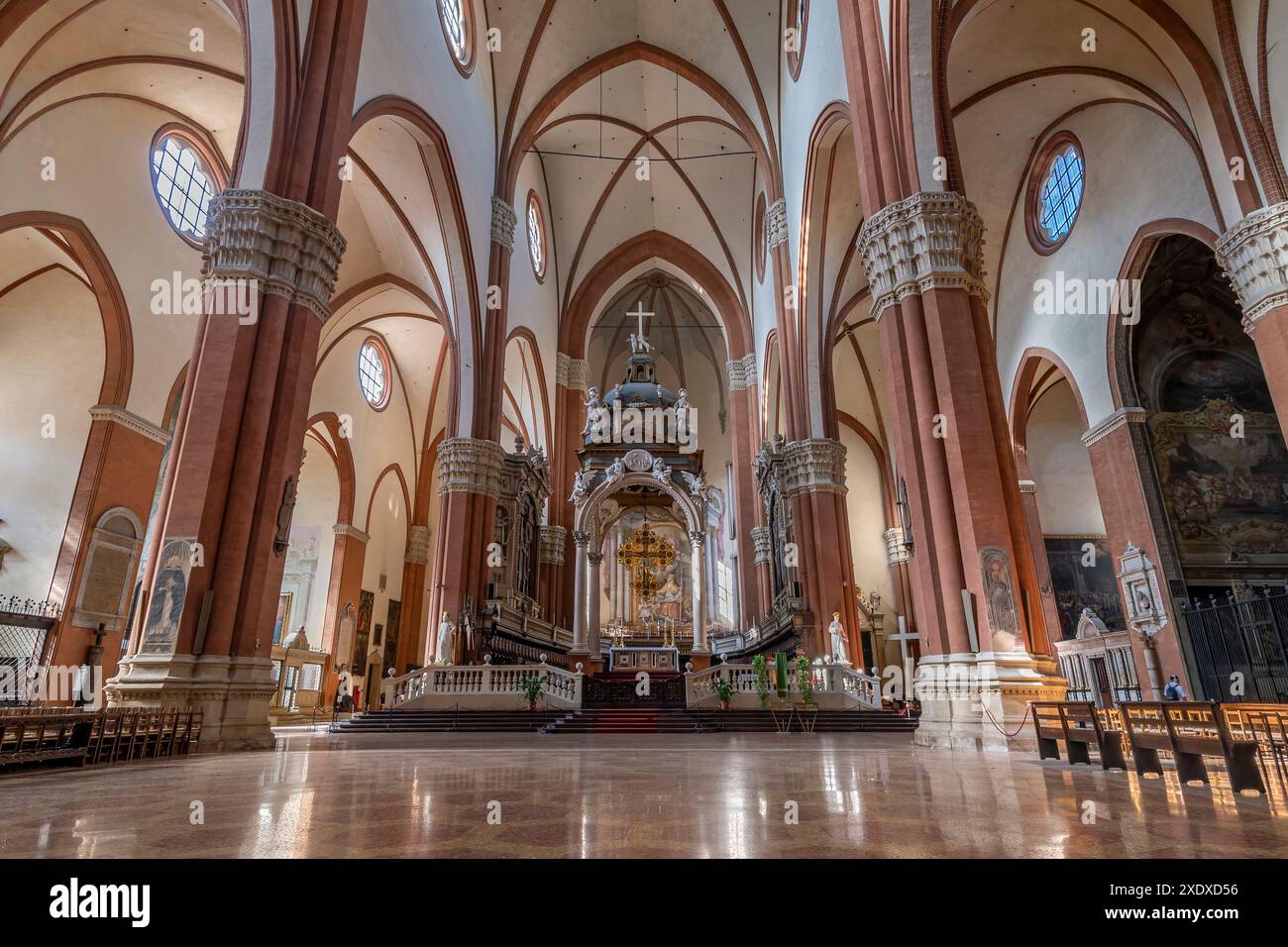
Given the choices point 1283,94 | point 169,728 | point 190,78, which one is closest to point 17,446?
point 190,78

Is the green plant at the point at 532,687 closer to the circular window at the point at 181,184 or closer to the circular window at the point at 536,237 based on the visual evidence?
the circular window at the point at 181,184

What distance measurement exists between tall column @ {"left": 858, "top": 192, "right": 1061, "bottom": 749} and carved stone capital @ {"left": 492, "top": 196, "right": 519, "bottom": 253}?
1213 centimetres

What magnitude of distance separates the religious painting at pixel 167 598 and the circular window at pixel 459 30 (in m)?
13.7

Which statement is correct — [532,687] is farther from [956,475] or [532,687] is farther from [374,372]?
[374,372]

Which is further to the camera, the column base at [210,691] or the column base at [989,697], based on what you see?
the column base at [210,691]

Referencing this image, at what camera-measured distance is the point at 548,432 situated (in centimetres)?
2664

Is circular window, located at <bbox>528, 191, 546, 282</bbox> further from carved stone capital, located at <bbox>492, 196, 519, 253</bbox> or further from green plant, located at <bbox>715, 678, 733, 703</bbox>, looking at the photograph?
green plant, located at <bbox>715, 678, 733, 703</bbox>

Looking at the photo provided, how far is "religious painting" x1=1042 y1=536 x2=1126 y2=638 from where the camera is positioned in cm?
2120

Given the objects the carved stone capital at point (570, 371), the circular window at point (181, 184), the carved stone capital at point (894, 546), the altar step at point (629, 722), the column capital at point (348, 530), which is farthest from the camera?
the carved stone capital at point (570, 371)

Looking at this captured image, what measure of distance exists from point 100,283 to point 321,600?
11851 millimetres

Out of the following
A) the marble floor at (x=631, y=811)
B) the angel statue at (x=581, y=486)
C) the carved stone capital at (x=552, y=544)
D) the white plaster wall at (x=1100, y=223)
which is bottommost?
the marble floor at (x=631, y=811)

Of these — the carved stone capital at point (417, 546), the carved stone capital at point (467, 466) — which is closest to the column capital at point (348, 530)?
the carved stone capital at point (417, 546)

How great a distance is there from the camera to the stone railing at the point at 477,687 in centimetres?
1309
